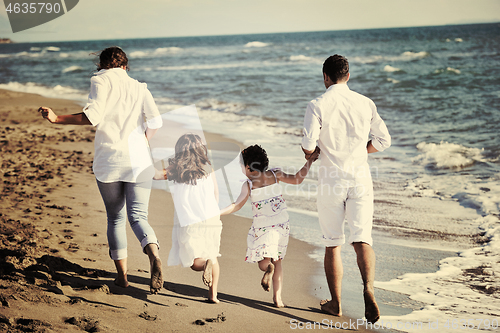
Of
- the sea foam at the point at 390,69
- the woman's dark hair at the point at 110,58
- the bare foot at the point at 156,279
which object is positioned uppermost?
the sea foam at the point at 390,69

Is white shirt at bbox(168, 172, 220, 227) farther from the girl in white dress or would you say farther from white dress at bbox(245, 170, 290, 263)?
white dress at bbox(245, 170, 290, 263)

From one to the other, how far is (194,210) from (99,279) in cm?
89

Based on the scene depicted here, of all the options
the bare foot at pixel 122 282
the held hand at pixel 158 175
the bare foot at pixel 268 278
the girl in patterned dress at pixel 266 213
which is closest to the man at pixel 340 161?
the girl in patterned dress at pixel 266 213

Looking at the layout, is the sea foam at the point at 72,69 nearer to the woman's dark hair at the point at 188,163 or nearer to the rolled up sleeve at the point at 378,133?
the woman's dark hair at the point at 188,163

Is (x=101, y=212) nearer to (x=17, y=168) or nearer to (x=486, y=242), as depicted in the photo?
(x=17, y=168)

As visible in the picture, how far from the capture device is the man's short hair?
8.66ft

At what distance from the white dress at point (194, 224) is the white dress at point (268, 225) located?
27 cm

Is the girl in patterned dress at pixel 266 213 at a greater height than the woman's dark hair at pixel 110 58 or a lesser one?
lesser

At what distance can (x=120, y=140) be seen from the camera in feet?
8.73

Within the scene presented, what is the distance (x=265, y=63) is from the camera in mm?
27250

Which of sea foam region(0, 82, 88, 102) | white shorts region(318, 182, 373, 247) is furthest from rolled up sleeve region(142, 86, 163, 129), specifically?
sea foam region(0, 82, 88, 102)

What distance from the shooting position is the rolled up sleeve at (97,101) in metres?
2.54

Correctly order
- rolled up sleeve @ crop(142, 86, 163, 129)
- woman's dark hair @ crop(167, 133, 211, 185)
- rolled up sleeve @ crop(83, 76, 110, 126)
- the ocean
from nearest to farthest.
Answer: rolled up sleeve @ crop(83, 76, 110, 126)
rolled up sleeve @ crop(142, 86, 163, 129)
woman's dark hair @ crop(167, 133, 211, 185)
the ocean

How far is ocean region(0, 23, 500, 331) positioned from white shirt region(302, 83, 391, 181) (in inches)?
41.9
